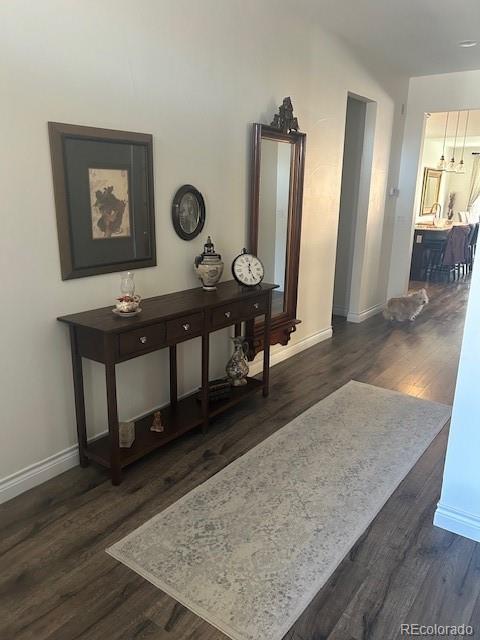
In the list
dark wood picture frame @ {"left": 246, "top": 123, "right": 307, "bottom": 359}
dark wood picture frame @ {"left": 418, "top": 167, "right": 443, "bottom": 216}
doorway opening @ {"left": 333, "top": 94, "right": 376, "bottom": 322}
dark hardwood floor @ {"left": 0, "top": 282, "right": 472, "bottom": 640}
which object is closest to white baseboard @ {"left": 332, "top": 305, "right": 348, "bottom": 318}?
doorway opening @ {"left": 333, "top": 94, "right": 376, "bottom": 322}

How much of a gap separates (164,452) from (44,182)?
155 centimetres

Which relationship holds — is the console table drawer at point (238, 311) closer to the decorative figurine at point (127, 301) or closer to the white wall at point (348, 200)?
the decorative figurine at point (127, 301)

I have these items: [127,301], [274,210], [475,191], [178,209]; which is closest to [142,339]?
[127,301]

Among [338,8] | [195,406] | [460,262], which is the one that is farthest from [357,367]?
[460,262]

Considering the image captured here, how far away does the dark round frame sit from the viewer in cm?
281

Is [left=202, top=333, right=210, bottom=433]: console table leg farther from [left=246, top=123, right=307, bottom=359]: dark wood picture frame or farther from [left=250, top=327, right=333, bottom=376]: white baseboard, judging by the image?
[left=250, top=327, right=333, bottom=376]: white baseboard

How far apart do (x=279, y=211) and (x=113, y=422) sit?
2155 millimetres

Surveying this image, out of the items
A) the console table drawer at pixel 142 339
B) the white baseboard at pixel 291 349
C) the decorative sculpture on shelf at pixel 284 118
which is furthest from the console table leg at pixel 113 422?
the decorative sculpture on shelf at pixel 284 118

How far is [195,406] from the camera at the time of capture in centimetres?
299

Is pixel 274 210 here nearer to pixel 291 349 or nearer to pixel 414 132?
pixel 291 349

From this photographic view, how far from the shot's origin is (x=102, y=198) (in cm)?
240

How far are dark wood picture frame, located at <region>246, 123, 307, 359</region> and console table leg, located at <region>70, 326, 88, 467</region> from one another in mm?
1455

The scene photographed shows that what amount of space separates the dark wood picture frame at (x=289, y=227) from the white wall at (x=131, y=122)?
88 millimetres

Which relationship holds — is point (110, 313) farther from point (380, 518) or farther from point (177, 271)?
point (380, 518)
